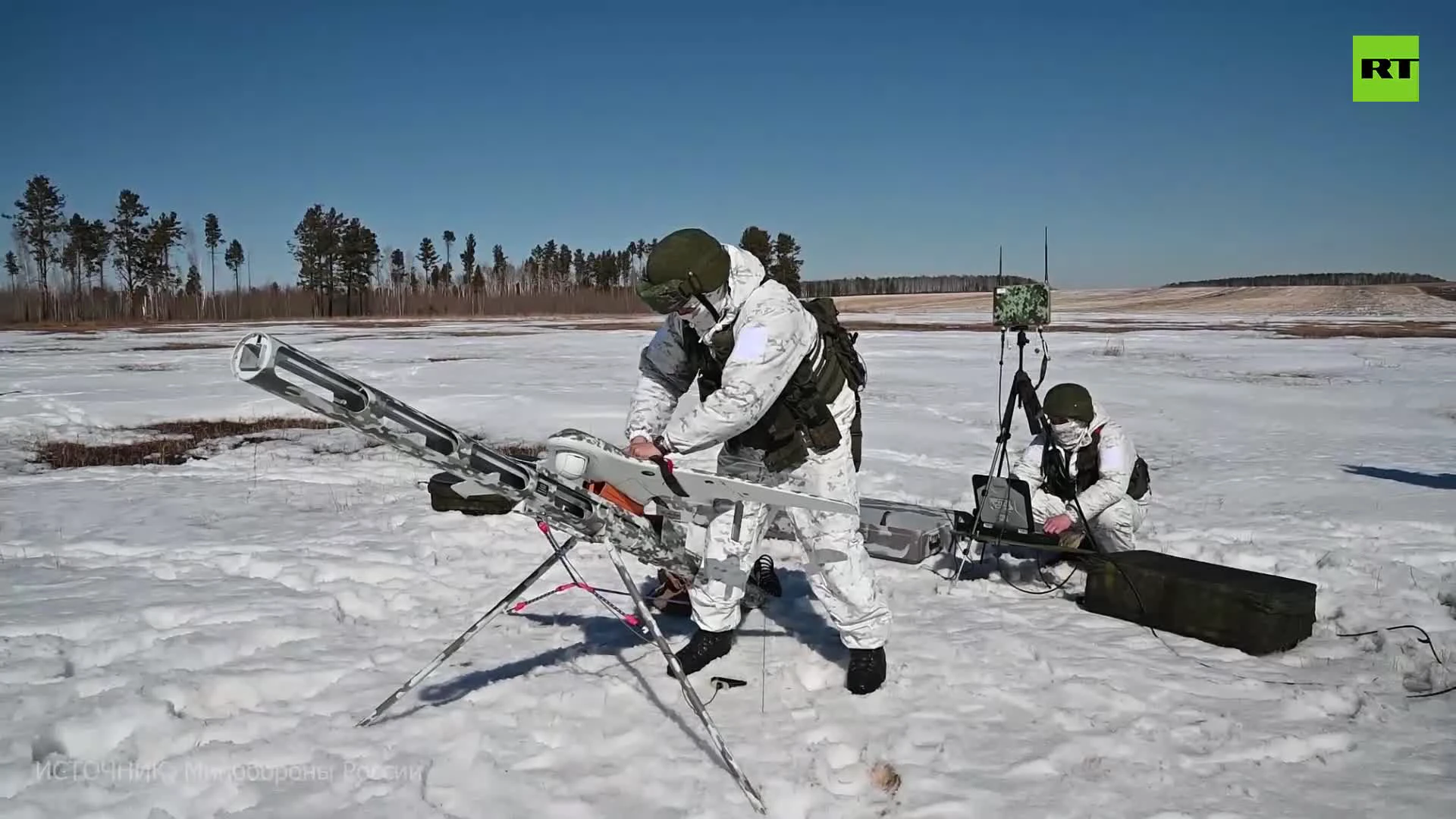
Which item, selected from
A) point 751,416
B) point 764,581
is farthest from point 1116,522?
point 751,416

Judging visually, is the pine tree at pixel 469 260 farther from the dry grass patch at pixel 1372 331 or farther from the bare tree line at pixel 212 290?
the dry grass patch at pixel 1372 331

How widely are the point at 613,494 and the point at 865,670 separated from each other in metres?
1.67

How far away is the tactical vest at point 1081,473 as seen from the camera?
6.38 meters

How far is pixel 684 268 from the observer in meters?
3.90

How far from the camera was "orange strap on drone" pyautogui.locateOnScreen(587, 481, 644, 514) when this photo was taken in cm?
399

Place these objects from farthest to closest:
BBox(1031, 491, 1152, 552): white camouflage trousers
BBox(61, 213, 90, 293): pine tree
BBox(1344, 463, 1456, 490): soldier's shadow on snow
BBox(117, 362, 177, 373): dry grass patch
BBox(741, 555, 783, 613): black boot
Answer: BBox(61, 213, 90, 293): pine tree, BBox(117, 362, 177, 373): dry grass patch, BBox(1344, 463, 1456, 490): soldier's shadow on snow, BBox(1031, 491, 1152, 552): white camouflage trousers, BBox(741, 555, 783, 613): black boot

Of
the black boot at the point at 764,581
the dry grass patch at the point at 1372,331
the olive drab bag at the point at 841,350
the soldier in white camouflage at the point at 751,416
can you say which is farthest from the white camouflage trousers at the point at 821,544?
the dry grass patch at the point at 1372,331

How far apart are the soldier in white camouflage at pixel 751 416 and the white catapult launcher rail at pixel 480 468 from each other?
362 millimetres

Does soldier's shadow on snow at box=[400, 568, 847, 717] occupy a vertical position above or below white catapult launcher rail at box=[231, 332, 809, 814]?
below

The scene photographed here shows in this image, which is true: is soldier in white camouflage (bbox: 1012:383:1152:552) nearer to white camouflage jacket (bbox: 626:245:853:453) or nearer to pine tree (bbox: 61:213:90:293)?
white camouflage jacket (bbox: 626:245:853:453)

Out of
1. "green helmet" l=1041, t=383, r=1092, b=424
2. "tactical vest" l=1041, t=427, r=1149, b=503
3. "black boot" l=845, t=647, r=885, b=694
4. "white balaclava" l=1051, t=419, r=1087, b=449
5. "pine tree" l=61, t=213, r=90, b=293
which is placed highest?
"pine tree" l=61, t=213, r=90, b=293

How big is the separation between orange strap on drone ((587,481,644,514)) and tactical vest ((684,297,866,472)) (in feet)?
2.17

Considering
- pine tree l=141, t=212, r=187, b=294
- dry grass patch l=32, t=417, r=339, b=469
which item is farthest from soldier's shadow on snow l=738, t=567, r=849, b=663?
pine tree l=141, t=212, r=187, b=294

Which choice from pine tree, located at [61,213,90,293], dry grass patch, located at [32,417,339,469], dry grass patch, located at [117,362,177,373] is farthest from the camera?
pine tree, located at [61,213,90,293]
